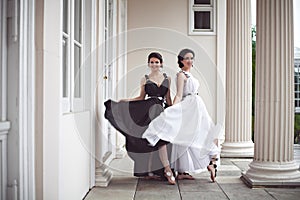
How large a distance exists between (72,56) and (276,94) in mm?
2106

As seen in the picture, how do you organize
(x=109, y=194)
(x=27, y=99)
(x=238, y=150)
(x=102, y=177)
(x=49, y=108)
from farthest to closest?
(x=238, y=150)
(x=102, y=177)
(x=109, y=194)
(x=49, y=108)
(x=27, y=99)

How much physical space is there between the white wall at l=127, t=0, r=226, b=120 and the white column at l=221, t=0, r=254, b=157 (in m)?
1.22

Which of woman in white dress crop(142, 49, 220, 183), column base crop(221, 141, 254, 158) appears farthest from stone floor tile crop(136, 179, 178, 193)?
column base crop(221, 141, 254, 158)

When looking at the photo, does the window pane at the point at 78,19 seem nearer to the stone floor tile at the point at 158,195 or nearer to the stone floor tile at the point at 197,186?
the stone floor tile at the point at 158,195

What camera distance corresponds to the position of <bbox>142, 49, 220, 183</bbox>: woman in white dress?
13.1 feet

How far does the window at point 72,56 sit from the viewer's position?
111 inches

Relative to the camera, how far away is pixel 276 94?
3.94m

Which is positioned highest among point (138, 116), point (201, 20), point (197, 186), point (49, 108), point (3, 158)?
point (201, 20)

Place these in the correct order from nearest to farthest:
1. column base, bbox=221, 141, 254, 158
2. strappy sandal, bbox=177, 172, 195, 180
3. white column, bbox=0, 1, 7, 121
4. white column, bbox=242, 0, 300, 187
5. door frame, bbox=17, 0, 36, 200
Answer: white column, bbox=0, 1, 7, 121 → door frame, bbox=17, 0, 36, 200 → white column, bbox=242, 0, 300, 187 → strappy sandal, bbox=177, 172, 195, 180 → column base, bbox=221, 141, 254, 158

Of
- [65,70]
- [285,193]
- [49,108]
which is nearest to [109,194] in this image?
Result: [65,70]

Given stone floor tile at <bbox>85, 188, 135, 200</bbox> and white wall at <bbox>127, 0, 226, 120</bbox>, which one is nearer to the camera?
stone floor tile at <bbox>85, 188, 135, 200</bbox>

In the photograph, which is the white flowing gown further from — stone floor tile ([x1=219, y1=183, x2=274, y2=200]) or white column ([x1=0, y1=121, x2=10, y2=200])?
white column ([x1=0, y1=121, x2=10, y2=200])

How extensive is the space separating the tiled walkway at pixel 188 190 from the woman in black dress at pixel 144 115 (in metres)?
0.18

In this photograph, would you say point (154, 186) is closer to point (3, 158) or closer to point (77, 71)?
point (77, 71)
